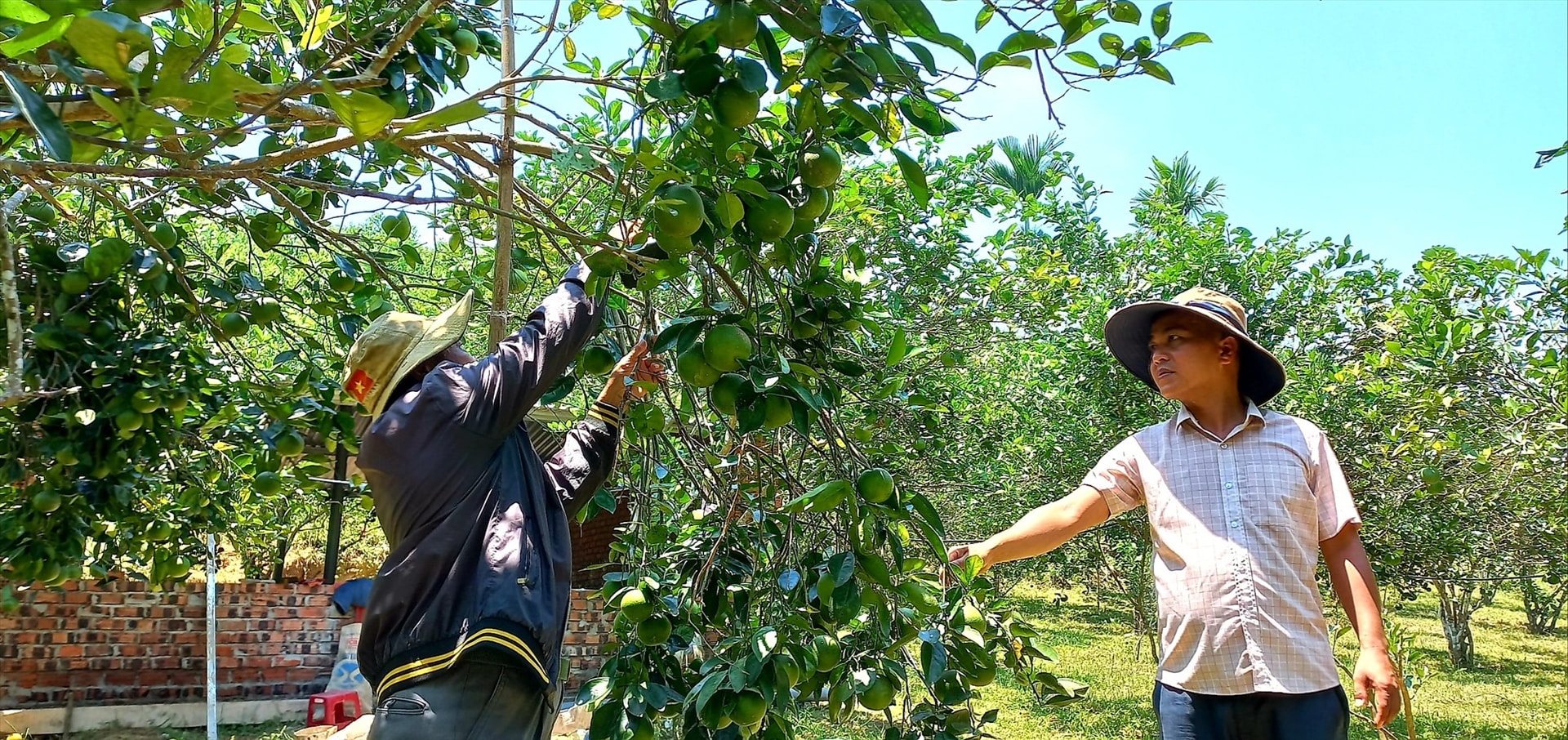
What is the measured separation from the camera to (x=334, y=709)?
257 inches

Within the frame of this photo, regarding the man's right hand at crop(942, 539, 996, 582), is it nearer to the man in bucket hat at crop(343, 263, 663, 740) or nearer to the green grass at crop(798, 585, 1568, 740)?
the man in bucket hat at crop(343, 263, 663, 740)

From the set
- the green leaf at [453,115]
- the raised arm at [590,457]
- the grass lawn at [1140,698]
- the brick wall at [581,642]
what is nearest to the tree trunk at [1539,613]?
the grass lawn at [1140,698]

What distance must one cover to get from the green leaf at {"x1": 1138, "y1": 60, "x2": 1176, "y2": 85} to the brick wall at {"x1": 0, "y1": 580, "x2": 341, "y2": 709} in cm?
704

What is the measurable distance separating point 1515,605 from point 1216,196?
13.8m

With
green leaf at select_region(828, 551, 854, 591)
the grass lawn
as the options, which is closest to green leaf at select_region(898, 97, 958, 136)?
green leaf at select_region(828, 551, 854, 591)

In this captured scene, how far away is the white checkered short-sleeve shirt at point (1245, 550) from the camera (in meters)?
1.91

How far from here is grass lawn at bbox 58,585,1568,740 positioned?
6652mm

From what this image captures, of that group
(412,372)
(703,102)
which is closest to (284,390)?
(412,372)

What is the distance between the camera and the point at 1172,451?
213 centimetres

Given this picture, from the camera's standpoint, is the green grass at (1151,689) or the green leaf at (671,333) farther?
the green grass at (1151,689)

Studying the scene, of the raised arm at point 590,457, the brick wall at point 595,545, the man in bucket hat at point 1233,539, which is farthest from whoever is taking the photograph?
the brick wall at point 595,545

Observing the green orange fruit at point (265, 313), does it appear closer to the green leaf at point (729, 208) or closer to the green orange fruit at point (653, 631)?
the green orange fruit at point (653, 631)

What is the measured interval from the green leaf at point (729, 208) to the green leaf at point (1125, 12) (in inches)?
19.9

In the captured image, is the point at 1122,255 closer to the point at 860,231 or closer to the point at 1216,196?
the point at 860,231
